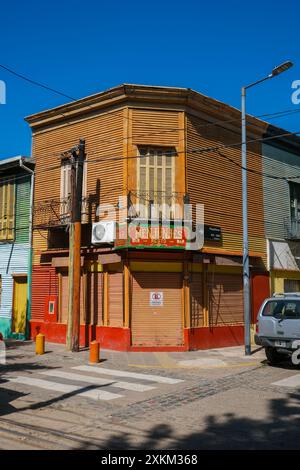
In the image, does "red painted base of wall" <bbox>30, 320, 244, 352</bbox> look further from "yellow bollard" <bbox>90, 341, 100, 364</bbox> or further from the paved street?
"yellow bollard" <bbox>90, 341, 100, 364</bbox>

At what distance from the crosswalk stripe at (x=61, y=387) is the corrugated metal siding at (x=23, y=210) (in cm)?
897

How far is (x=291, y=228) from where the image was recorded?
21.3 m

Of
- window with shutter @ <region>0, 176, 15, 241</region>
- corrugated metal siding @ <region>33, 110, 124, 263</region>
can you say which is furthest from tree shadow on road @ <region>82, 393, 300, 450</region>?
window with shutter @ <region>0, 176, 15, 241</region>

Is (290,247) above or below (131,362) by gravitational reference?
above

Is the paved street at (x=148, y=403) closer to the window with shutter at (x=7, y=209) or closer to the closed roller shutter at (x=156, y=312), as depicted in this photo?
the closed roller shutter at (x=156, y=312)

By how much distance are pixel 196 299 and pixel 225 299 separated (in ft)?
5.06

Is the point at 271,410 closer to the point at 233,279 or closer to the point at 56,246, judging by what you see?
the point at 233,279

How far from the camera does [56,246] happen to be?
18.5 meters

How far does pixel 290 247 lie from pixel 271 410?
45.9 ft

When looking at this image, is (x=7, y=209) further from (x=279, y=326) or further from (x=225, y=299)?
(x=279, y=326)

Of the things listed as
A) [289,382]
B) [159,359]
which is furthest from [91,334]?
[289,382]
